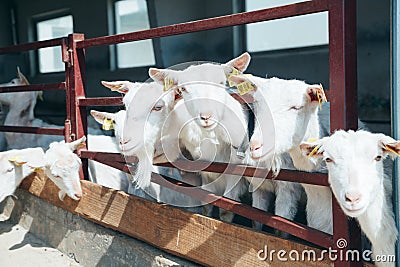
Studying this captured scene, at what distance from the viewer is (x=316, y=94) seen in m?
2.13

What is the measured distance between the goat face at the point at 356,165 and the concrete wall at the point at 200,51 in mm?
3403

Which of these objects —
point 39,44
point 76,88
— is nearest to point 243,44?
point 39,44

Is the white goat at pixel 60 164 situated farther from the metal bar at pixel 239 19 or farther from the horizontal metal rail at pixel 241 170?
the metal bar at pixel 239 19

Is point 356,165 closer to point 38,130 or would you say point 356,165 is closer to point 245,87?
point 245,87

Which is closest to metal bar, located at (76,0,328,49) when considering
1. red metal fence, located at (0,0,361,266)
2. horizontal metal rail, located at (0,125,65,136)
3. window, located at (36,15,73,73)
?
red metal fence, located at (0,0,361,266)

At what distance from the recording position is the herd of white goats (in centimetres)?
180

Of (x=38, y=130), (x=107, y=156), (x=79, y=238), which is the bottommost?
(x=79, y=238)

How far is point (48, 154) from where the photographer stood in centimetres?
353

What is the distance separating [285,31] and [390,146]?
544cm

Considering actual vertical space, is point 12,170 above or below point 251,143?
below

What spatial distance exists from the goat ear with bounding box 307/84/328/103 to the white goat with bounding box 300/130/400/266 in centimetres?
24

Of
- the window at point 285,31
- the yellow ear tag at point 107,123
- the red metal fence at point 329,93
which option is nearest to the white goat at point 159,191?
the yellow ear tag at point 107,123

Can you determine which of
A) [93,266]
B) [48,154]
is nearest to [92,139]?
[48,154]

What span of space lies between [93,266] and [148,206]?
2.40ft
